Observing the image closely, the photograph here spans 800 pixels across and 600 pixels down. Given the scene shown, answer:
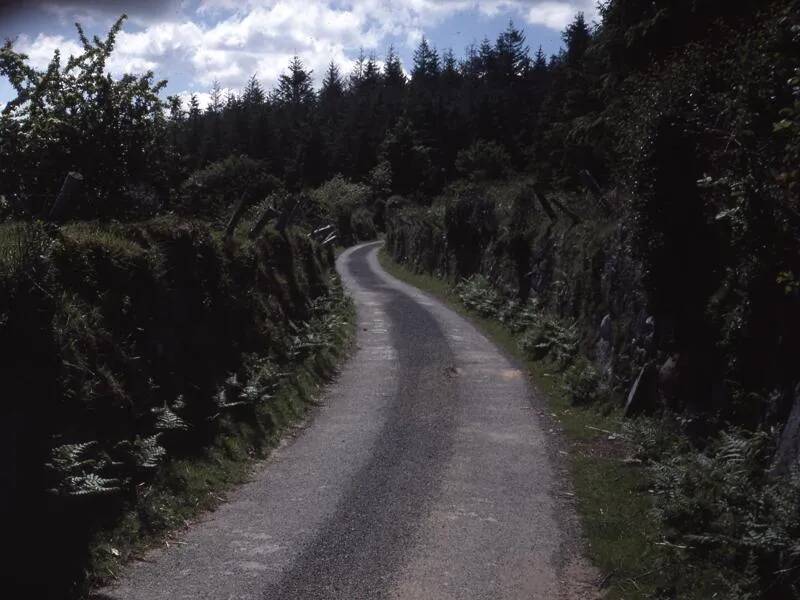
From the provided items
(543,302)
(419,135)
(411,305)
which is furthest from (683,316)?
(419,135)

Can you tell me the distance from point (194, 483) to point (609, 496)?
4.99 metres

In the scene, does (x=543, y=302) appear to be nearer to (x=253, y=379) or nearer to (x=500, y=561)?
(x=253, y=379)

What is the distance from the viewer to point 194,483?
31.1ft

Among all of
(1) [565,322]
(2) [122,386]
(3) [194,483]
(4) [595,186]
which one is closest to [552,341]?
(1) [565,322]

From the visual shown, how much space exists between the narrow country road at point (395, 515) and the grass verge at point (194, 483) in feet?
0.68

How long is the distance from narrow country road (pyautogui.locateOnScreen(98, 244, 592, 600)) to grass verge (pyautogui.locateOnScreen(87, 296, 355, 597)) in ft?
0.68

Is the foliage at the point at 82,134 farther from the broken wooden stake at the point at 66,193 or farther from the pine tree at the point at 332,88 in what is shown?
the pine tree at the point at 332,88

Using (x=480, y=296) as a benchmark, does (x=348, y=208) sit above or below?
above

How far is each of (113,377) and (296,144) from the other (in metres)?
Answer: 87.6

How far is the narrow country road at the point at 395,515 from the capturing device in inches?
279

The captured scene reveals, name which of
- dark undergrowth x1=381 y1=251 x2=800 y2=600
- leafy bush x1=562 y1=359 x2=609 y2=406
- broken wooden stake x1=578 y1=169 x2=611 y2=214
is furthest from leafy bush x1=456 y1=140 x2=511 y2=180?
dark undergrowth x1=381 y1=251 x2=800 y2=600

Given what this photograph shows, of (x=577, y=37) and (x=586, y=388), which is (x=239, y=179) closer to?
(x=577, y=37)

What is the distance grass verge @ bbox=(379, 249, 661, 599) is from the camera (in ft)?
24.0

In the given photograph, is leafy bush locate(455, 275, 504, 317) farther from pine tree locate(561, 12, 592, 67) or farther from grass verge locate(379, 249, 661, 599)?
pine tree locate(561, 12, 592, 67)
